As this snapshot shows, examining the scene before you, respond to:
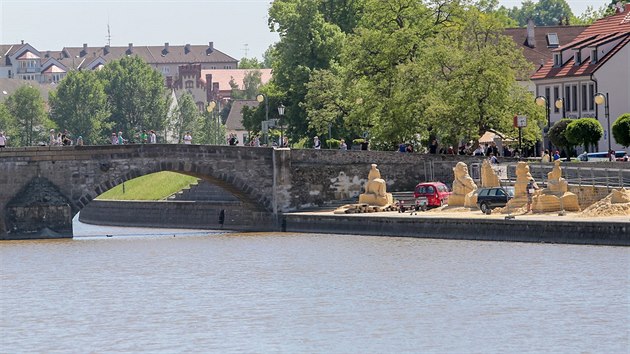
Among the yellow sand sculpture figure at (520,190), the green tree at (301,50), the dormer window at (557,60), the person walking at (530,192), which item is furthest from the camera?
the green tree at (301,50)

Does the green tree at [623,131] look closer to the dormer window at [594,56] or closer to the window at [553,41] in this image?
the dormer window at [594,56]

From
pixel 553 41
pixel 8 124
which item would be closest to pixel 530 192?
pixel 553 41

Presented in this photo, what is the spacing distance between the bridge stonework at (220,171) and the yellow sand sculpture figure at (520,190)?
1366 cm

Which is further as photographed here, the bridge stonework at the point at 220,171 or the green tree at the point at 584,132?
the green tree at the point at 584,132

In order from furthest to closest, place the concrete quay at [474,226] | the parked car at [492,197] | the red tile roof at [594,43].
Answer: the red tile roof at [594,43] → the parked car at [492,197] → the concrete quay at [474,226]

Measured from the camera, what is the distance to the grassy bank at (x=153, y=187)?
12131cm

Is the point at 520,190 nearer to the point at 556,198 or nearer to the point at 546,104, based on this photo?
the point at 556,198

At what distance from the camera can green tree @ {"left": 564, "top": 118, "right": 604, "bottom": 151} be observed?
8925cm

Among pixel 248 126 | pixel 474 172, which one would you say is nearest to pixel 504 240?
pixel 474 172

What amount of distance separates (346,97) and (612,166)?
2694 centimetres

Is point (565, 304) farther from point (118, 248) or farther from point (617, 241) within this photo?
point (118, 248)

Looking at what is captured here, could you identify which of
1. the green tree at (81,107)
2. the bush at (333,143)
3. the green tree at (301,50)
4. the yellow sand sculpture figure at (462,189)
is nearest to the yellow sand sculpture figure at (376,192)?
the yellow sand sculpture figure at (462,189)

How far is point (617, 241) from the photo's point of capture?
218 feet

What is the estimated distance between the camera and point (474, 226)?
74750mm
